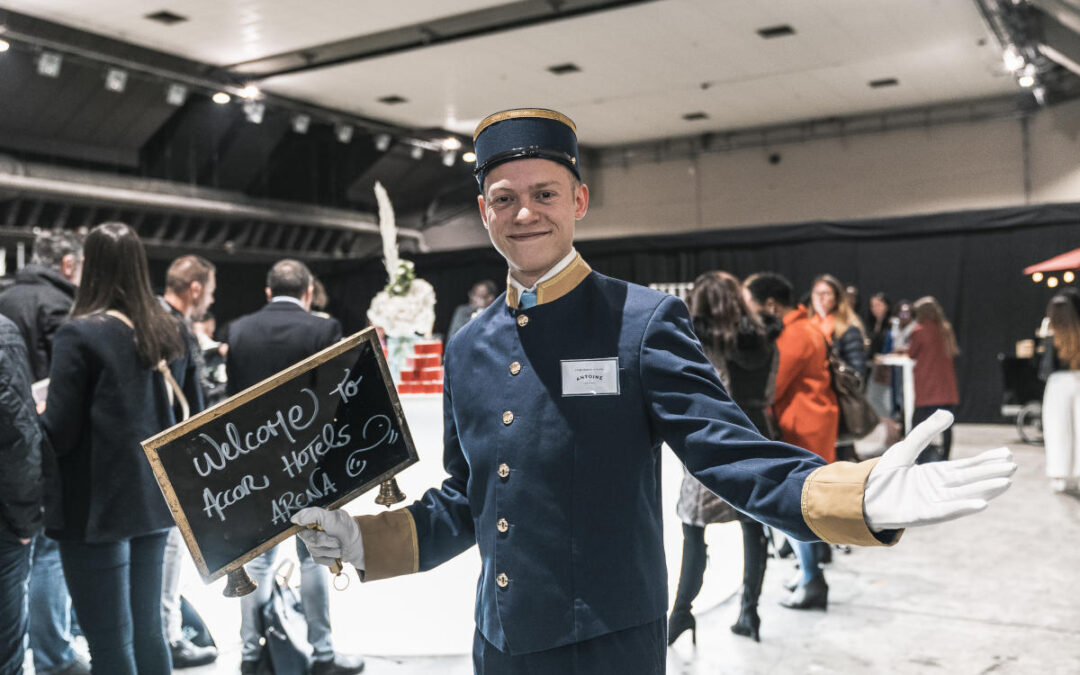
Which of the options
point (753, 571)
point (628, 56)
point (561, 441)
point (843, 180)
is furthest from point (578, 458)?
point (843, 180)

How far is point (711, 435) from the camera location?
3.57ft

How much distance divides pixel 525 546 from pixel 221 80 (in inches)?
381

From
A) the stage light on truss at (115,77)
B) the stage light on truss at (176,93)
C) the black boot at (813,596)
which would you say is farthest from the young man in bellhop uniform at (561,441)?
the stage light on truss at (176,93)

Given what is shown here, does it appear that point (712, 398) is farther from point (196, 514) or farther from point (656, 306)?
point (196, 514)

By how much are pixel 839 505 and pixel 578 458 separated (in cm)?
37

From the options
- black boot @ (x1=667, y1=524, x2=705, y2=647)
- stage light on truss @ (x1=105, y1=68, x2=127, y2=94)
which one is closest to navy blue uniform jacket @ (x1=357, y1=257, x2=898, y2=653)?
black boot @ (x1=667, y1=524, x2=705, y2=647)

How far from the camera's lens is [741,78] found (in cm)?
1022

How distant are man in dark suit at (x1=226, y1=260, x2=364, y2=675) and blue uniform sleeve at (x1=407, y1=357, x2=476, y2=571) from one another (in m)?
1.67

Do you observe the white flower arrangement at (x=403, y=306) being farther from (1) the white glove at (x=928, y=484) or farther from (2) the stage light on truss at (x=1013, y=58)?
(2) the stage light on truss at (x=1013, y=58)

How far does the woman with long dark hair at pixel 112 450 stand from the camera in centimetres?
218

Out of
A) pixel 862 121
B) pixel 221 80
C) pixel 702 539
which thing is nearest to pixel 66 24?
pixel 221 80

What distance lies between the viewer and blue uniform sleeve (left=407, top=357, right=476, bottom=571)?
1327mm

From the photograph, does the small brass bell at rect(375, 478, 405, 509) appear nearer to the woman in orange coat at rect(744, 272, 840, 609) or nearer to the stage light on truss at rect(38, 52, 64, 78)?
the woman in orange coat at rect(744, 272, 840, 609)

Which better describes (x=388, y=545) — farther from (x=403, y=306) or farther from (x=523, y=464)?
(x=403, y=306)
